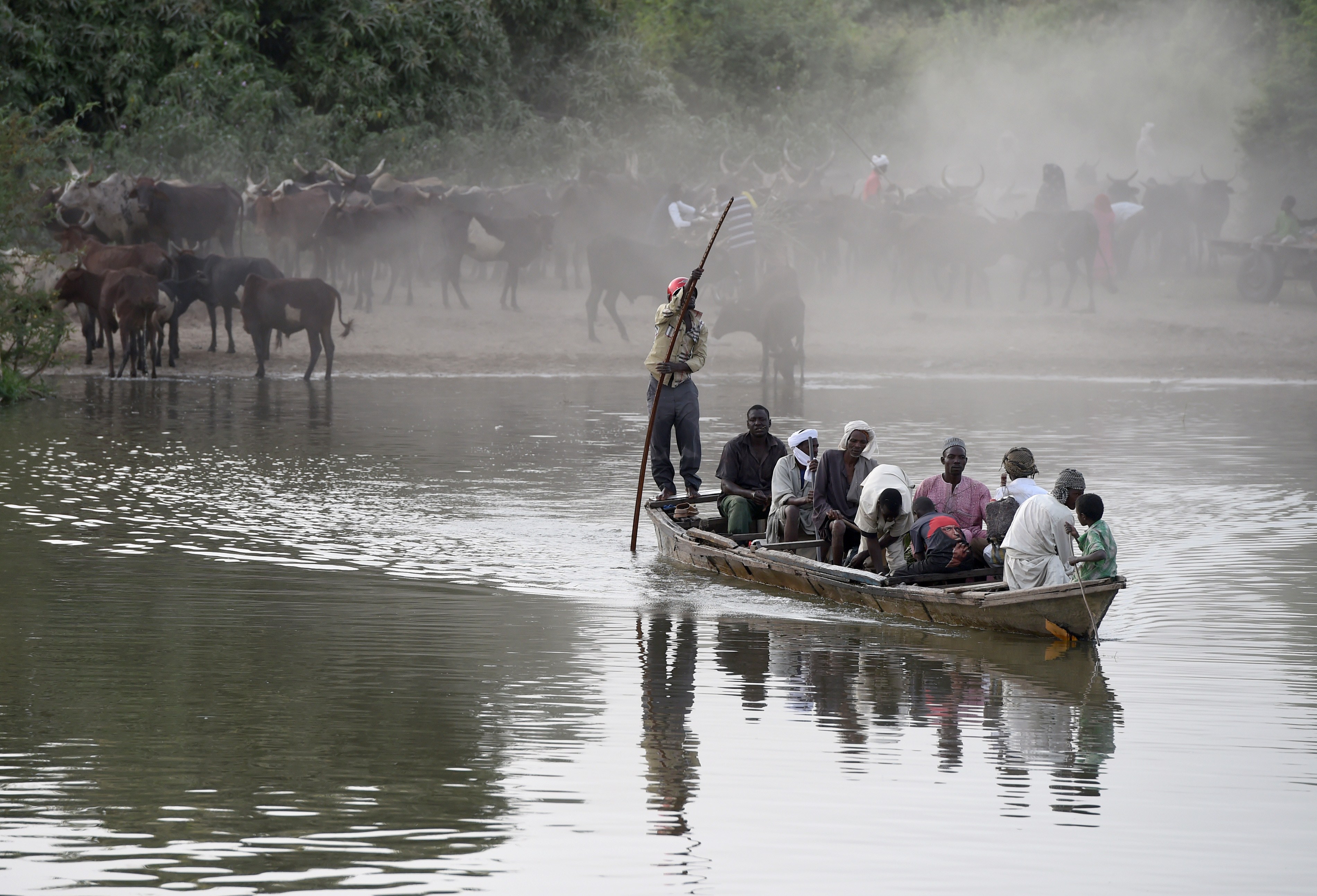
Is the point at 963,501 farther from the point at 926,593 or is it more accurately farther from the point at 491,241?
the point at 491,241

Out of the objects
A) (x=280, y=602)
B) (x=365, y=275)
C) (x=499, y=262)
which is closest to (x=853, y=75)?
(x=499, y=262)

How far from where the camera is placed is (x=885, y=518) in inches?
396

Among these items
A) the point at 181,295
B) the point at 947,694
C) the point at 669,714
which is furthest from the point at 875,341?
the point at 669,714

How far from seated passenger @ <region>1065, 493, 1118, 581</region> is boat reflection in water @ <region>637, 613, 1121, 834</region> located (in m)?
0.42

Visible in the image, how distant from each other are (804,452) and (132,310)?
45.9ft

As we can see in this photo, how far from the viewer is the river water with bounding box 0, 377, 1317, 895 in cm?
583

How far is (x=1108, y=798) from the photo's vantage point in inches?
258

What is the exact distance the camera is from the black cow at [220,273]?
23688 millimetres

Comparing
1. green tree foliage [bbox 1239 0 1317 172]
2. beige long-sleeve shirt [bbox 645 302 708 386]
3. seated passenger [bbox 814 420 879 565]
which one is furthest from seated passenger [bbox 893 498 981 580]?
green tree foliage [bbox 1239 0 1317 172]

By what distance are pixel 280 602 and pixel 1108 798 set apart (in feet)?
17.1

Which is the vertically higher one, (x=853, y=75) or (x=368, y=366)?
(x=853, y=75)

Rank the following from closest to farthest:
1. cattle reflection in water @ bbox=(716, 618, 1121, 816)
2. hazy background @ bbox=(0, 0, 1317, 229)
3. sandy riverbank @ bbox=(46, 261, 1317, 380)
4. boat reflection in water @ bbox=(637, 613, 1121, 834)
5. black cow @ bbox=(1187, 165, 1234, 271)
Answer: boat reflection in water @ bbox=(637, 613, 1121, 834), cattle reflection in water @ bbox=(716, 618, 1121, 816), sandy riverbank @ bbox=(46, 261, 1317, 380), hazy background @ bbox=(0, 0, 1317, 229), black cow @ bbox=(1187, 165, 1234, 271)

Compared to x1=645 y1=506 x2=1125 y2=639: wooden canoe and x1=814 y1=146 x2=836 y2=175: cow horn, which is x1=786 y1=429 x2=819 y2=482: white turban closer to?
x1=645 y1=506 x2=1125 y2=639: wooden canoe

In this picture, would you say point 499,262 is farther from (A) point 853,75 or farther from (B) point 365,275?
(A) point 853,75
